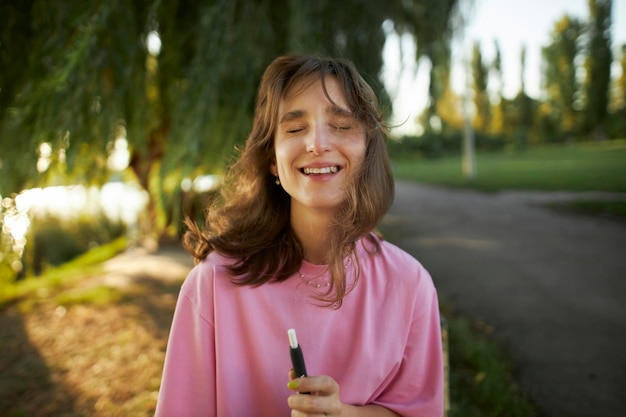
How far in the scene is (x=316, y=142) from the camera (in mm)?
1325

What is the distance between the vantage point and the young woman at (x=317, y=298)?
1328mm

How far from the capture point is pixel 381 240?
1.59 metres

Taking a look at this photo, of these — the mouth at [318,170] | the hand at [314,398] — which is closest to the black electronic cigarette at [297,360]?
the hand at [314,398]

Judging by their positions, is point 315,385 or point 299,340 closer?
point 315,385

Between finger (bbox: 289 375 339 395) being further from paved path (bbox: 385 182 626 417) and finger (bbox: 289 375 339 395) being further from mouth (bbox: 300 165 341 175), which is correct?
paved path (bbox: 385 182 626 417)

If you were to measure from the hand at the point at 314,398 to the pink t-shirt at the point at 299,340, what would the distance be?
0.24 m

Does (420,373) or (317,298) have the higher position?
(317,298)

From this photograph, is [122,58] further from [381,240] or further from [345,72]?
[381,240]

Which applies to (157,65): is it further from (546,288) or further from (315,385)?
(546,288)

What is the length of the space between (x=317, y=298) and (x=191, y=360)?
1.37ft

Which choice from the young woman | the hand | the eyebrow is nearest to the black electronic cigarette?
the hand

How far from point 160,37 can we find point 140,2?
309 mm

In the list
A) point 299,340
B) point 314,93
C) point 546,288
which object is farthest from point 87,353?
point 546,288

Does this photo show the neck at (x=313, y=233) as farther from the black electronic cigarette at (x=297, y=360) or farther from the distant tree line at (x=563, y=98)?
the distant tree line at (x=563, y=98)
